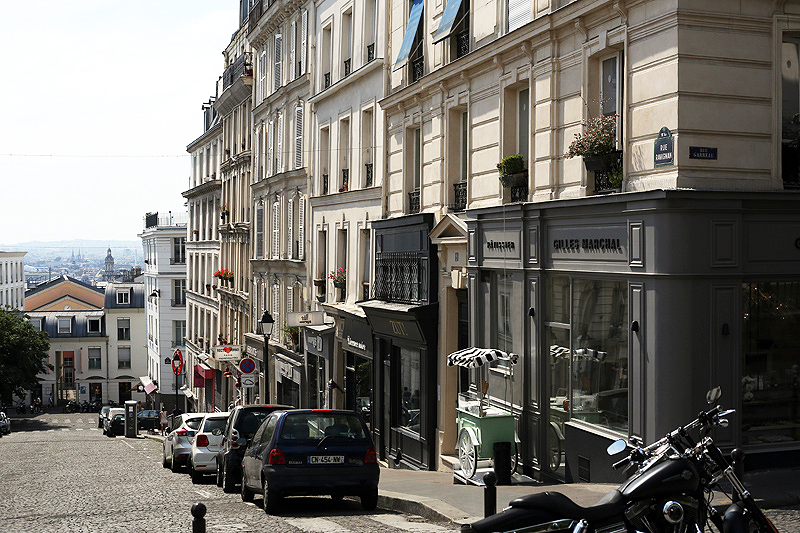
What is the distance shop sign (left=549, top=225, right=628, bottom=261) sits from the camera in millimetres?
12828

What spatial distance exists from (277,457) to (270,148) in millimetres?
26012

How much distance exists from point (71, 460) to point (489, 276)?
16081 millimetres

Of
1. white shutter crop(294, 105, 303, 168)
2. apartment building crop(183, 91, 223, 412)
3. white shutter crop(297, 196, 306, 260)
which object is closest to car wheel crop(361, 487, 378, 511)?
white shutter crop(297, 196, 306, 260)

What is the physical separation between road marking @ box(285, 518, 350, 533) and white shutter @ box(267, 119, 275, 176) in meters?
26.2

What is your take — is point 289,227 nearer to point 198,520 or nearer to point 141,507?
point 141,507

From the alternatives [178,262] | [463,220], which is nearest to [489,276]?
[463,220]

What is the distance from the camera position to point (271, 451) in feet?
44.4

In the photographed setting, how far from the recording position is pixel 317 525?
11945mm

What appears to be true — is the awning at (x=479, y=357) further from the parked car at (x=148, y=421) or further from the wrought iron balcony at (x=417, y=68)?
the parked car at (x=148, y=421)

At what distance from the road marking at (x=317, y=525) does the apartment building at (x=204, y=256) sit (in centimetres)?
3981

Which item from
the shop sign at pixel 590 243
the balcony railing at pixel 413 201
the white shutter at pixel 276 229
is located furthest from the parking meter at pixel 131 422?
the shop sign at pixel 590 243

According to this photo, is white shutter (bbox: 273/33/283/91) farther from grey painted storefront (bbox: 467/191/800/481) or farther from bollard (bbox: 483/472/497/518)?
bollard (bbox: 483/472/497/518)

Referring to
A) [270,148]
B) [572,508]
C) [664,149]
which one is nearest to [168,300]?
[270,148]

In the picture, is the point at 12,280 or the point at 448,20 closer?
the point at 448,20
